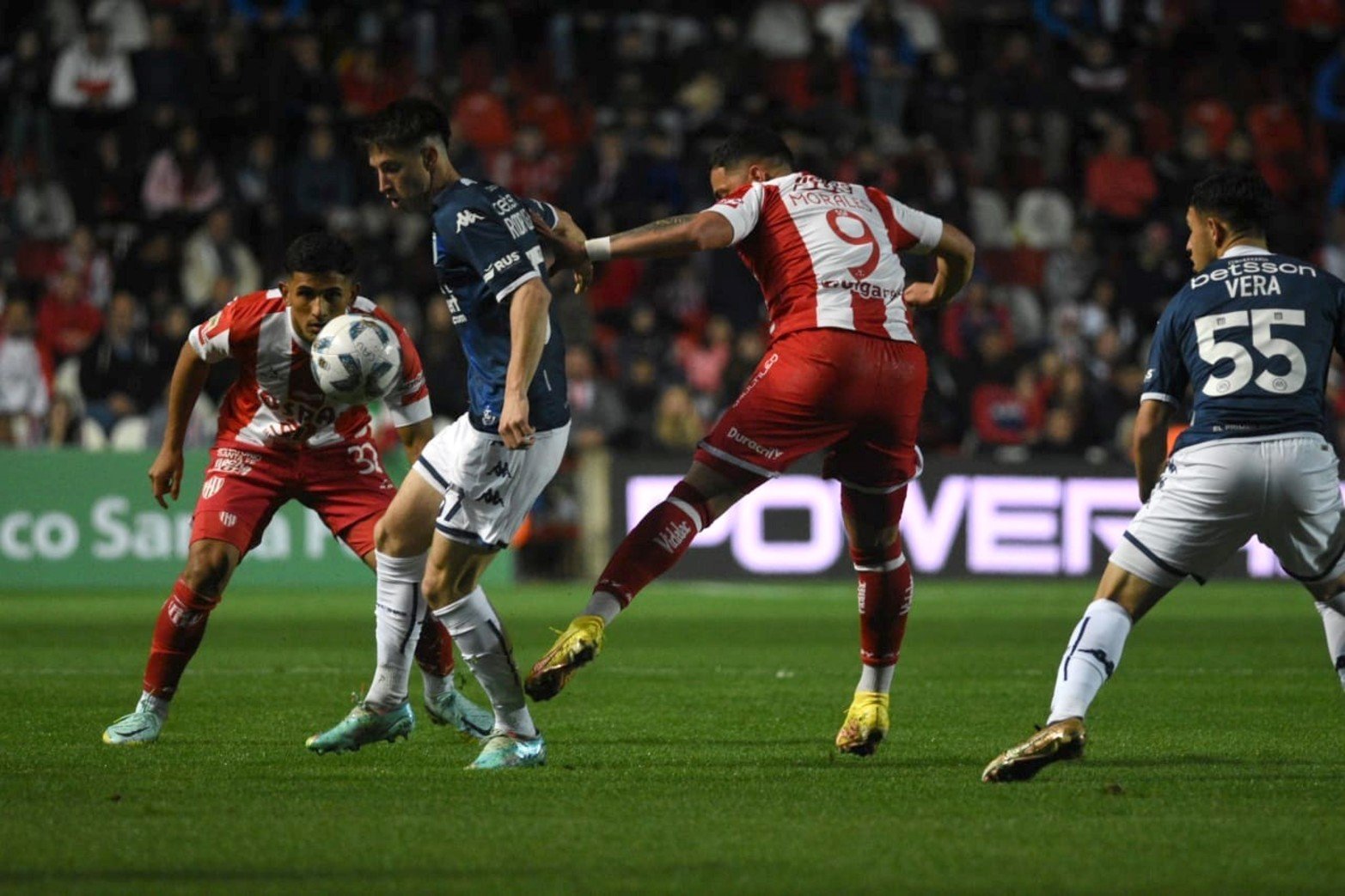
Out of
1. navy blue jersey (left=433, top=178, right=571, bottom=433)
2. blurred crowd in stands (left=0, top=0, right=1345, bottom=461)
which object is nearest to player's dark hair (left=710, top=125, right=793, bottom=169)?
navy blue jersey (left=433, top=178, right=571, bottom=433)

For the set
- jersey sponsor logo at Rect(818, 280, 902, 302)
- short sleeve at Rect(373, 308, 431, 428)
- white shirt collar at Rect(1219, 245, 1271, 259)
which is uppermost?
white shirt collar at Rect(1219, 245, 1271, 259)

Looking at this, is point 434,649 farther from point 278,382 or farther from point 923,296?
point 923,296

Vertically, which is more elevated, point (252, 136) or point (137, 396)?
point (252, 136)

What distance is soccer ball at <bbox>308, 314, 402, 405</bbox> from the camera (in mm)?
7348

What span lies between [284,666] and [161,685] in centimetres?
319

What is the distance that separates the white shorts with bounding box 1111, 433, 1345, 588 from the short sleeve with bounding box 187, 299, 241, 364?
11.2 ft

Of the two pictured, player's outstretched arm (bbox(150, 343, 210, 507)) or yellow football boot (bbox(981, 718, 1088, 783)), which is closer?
yellow football boot (bbox(981, 718, 1088, 783))

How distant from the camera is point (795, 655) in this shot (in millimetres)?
11789

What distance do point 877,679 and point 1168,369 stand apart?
5.89 feet

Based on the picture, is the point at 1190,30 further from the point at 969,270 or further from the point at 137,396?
the point at 969,270

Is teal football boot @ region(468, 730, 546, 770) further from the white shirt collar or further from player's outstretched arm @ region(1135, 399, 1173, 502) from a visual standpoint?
the white shirt collar

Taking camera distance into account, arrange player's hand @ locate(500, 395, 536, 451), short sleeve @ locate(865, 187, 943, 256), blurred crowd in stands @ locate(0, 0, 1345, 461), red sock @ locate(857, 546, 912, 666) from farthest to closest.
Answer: blurred crowd in stands @ locate(0, 0, 1345, 461) → red sock @ locate(857, 546, 912, 666) → short sleeve @ locate(865, 187, 943, 256) → player's hand @ locate(500, 395, 536, 451)

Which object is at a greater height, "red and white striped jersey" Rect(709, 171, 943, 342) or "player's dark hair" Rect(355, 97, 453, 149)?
"player's dark hair" Rect(355, 97, 453, 149)

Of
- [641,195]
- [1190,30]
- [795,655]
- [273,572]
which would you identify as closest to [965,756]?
[795,655]
